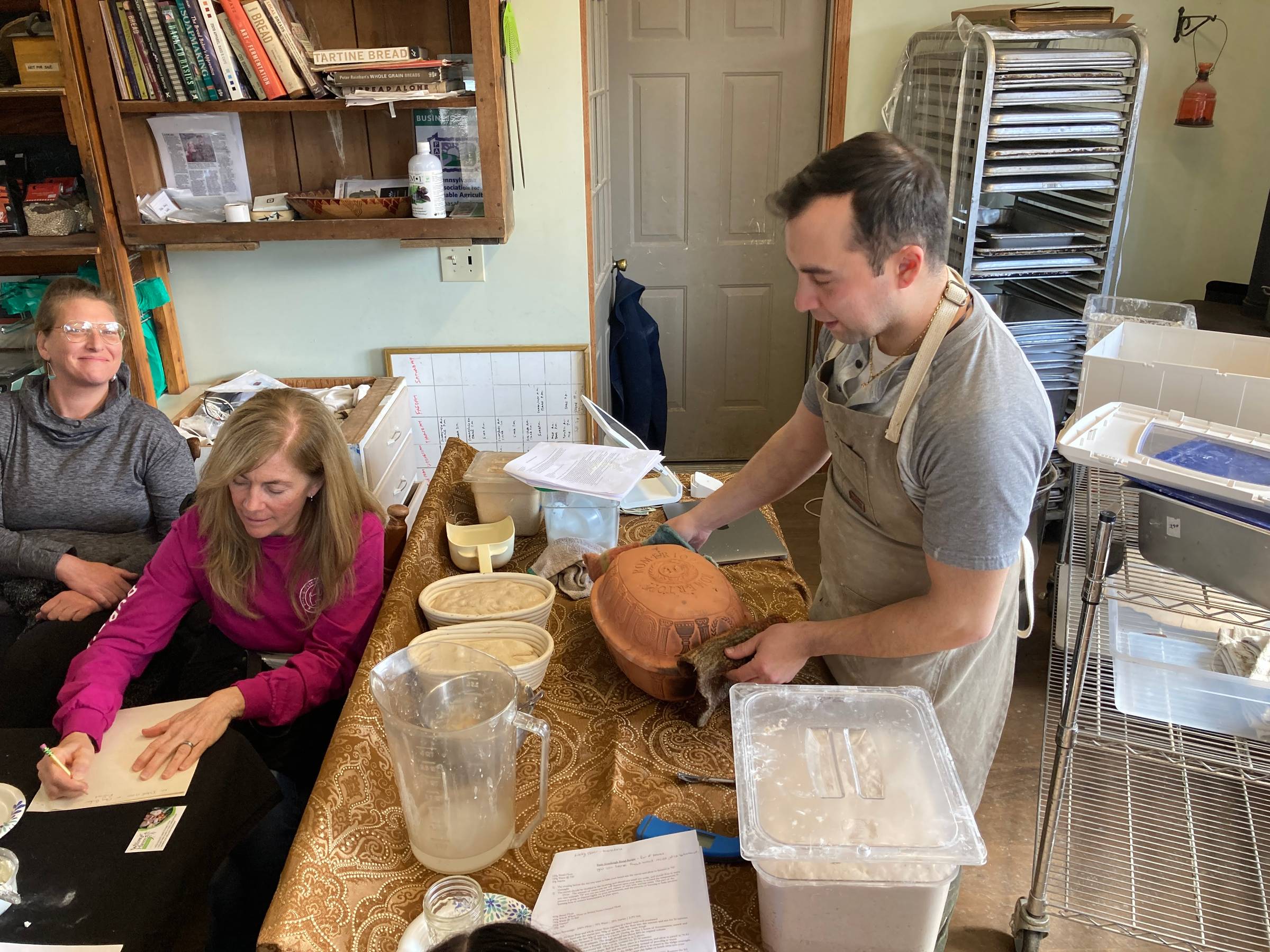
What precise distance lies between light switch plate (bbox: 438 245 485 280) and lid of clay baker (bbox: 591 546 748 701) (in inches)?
71.7

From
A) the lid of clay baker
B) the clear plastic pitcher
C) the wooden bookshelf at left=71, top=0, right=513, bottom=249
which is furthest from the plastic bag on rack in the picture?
the clear plastic pitcher

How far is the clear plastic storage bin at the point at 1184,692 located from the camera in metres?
1.66

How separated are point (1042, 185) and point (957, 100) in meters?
0.38

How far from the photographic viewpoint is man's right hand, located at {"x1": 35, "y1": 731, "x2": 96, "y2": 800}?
122 cm

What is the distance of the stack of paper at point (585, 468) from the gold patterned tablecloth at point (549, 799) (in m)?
0.22

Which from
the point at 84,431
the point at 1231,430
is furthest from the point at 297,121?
the point at 1231,430

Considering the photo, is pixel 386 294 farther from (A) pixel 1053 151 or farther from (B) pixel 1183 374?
(B) pixel 1183 374

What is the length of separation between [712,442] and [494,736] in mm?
3230

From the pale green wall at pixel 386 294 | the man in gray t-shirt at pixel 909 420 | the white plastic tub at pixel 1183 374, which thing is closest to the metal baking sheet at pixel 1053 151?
the white plastic tub at pixel 1183 374

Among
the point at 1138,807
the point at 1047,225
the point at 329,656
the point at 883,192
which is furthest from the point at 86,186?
the point at 1138,807

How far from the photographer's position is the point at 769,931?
3.06 feet

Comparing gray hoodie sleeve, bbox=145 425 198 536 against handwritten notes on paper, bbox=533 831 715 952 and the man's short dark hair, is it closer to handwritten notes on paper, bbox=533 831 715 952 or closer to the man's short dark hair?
handwritten notes on paper, bbox=533 831 715 952

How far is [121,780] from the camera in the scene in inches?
49.5

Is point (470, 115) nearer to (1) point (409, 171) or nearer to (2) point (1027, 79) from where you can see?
(1) point (409, 171)
